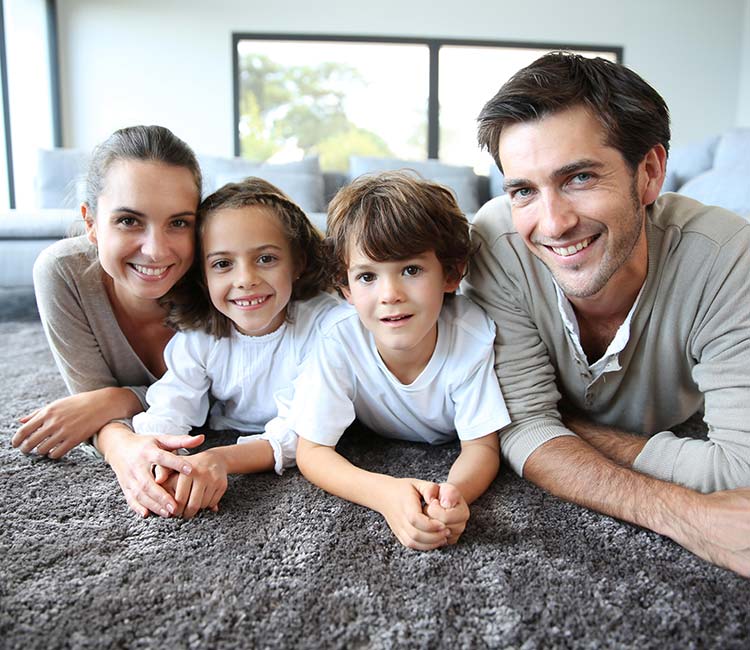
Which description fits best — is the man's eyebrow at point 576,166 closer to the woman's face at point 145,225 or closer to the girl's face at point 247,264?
the girl's face at point 247,264

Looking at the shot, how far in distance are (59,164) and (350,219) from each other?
3.77m

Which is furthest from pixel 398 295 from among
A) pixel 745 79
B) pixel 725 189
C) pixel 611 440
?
pixel 745 79

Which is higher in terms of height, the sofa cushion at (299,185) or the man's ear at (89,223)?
the sofa cushion at (299,185)

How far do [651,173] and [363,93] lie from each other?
4.98m

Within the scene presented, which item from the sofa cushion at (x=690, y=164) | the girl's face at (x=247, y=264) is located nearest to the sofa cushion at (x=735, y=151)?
the sofa cushion at (x=690, y=164)

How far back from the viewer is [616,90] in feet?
3.86

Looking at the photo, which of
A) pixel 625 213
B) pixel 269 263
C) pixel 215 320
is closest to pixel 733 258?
pixel 625 213

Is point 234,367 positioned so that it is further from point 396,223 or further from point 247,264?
point 396,223

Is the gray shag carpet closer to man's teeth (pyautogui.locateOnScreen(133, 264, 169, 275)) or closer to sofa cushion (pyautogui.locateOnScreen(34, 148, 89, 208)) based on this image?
man's teeth (pyautogui.locateOnScreen(133, 264, 169, 275))

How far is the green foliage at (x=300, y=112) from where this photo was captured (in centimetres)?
575

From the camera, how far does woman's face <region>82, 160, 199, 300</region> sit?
1.42 m

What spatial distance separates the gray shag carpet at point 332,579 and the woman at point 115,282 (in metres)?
0.15

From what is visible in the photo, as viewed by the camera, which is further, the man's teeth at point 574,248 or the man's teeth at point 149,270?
the man's teeth at point 149,270

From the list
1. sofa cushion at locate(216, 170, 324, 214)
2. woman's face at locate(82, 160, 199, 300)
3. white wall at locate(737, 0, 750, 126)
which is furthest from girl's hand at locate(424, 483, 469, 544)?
white wall at locate(737, 0, 750, 126)
